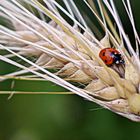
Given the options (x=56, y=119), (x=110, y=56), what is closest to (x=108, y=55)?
(x=110, y=56)

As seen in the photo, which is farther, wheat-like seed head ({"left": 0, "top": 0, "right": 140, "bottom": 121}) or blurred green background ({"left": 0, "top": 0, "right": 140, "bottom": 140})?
blurred green background ({"left": 0, "top": 0, "right": 140, "bottom": 140})

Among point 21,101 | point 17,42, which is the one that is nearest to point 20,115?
point 21,101

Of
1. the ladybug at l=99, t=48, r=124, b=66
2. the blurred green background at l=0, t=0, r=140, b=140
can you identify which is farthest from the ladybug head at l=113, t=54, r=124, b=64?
the blurred green background at l=0, t=0, r=140, b=140

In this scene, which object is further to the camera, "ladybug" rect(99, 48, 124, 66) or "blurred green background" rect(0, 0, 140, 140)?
"blurred green background" rect(0, 0, 140, 140)

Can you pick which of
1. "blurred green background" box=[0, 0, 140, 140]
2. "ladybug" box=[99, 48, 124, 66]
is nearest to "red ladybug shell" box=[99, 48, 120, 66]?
"ladybug" box=[99, 48, 124, 66]

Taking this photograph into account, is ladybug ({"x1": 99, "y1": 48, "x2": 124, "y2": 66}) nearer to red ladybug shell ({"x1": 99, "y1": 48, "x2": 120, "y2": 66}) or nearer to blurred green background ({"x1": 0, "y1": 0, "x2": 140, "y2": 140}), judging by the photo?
red ladybug shell ({"x1": 99, "y1": 48, "x2": 120, "y2": 66})

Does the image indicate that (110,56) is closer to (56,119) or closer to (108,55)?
(108,55)

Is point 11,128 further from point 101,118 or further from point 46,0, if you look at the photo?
point 46,0

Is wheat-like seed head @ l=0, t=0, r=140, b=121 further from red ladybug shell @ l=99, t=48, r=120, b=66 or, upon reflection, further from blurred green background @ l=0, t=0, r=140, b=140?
blurred green background @ l=0, t=0, r=140, b=140
